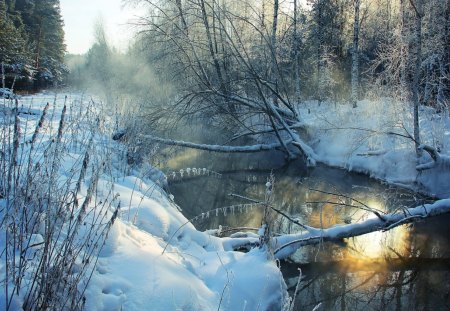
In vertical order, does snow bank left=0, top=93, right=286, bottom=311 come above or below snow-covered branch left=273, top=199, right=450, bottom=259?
above

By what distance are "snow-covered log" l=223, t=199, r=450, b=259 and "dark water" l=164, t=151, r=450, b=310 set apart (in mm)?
224

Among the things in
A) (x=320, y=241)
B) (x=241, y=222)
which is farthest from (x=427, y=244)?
(x=241, y=222)

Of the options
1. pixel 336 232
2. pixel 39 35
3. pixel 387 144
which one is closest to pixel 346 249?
pixel 336 232

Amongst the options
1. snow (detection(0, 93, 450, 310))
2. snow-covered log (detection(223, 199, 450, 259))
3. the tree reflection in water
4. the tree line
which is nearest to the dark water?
the tree reflection in water

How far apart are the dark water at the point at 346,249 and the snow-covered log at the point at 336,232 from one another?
0.73 feet

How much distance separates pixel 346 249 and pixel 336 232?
558mm

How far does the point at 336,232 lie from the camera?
18.6 ft

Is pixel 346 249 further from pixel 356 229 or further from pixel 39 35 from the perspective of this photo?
pixel 39 35

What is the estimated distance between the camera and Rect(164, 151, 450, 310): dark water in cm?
480

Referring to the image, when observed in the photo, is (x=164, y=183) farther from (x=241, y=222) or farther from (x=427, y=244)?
(x=427, y=244)

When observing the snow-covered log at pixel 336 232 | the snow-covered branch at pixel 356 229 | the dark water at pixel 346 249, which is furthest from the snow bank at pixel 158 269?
the snow-covered branch at pixel 356 229

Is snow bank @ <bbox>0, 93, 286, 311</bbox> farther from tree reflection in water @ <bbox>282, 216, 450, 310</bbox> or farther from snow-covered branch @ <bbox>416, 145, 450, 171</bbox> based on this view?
snow-covered branch @ <bbox>416, 145, 450, 171</bbox>

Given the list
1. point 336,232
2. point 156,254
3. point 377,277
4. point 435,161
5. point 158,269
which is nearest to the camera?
point 158,269

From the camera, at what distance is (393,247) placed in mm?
6148
